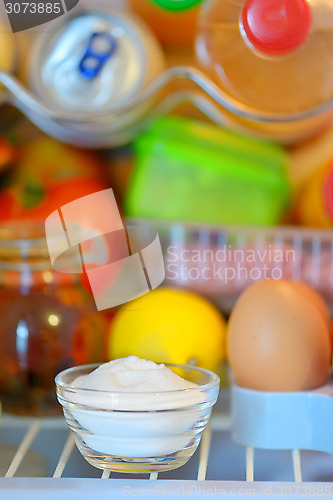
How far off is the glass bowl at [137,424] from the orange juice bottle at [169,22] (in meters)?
0.56

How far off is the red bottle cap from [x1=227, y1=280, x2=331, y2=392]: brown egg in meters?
0.26

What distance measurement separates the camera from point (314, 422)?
736 millimetres

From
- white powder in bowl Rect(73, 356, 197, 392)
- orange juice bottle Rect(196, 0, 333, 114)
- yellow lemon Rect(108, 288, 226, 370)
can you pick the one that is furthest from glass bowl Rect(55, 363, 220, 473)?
orange juice bottle Rect(196, 0, 333, 114)

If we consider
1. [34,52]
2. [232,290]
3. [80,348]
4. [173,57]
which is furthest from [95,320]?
[173,57]

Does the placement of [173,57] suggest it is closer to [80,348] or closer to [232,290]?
[232,290]

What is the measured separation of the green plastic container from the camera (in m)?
1.00

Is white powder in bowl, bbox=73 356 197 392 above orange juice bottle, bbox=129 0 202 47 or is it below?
below

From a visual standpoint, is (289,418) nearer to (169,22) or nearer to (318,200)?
(318,200)

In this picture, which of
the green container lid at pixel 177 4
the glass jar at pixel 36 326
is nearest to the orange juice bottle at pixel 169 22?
the green container lid at pixel 177 4

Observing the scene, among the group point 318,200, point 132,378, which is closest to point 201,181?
point 318,200

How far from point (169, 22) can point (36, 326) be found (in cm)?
50

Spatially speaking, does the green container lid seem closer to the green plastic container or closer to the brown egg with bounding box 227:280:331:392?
the green plastic container

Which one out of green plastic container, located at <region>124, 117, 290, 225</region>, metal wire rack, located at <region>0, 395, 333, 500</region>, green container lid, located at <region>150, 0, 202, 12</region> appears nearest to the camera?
metal wire rack, located at <region>0, 395, 333, 500</region>

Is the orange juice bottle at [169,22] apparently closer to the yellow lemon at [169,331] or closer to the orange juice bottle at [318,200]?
the orange juice bottle at [318,200]
